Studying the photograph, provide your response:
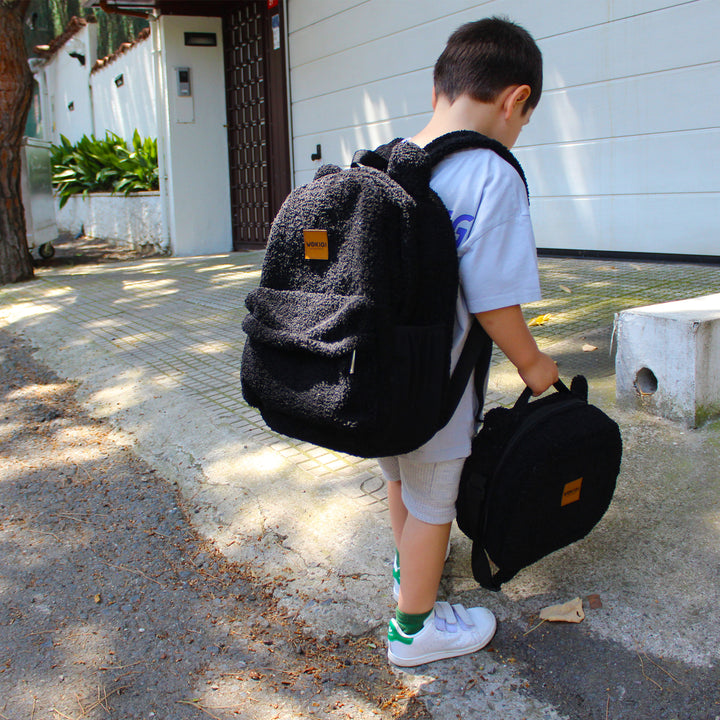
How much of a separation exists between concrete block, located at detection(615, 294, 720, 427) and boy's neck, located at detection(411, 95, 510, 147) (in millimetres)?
1571

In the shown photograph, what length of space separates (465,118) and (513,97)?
Answer: 12cm

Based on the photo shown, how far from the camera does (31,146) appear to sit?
32.7 feet

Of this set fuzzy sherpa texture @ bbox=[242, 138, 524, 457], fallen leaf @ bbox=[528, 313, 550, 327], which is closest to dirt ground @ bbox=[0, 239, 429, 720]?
fuzzy sherpa texture @ bbox=[242, 138, 524, 457]

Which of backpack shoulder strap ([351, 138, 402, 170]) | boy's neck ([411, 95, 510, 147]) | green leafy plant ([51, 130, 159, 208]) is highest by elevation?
green leafy plant ([51, 130, 159, 208])

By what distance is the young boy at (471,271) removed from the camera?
1.58 m

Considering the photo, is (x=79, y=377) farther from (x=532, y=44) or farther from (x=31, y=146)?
(x=31, y=146)

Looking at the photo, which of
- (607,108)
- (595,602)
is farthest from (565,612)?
(607,108)

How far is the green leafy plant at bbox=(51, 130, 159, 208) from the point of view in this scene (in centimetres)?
1167

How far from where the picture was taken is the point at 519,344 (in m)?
1.66

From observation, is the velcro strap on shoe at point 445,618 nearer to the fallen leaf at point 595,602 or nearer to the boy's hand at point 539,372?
the fallen leaf at point 595,602

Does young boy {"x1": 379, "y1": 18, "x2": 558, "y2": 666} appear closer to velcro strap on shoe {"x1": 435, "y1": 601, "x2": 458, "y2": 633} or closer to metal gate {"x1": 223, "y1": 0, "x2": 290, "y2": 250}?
velcro strap on shoe {"x1": 435, "y1": 601, "x2": 458, "y2": 633}

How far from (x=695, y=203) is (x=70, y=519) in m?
5.22

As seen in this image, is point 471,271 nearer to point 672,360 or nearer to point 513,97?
point 513,97

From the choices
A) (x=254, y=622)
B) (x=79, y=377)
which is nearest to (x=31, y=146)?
(x=79, y=377)
